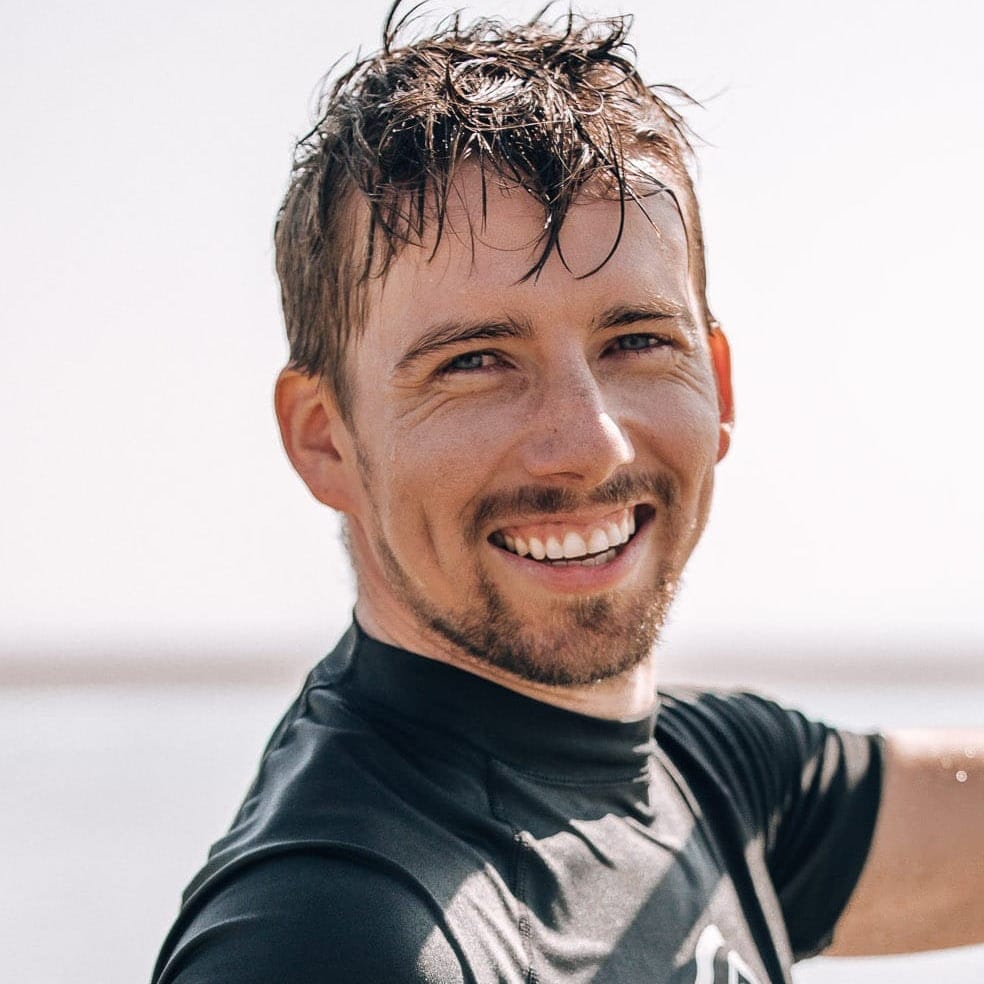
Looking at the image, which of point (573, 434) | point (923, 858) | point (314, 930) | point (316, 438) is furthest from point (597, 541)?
point (923, 858)

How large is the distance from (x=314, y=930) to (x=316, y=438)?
73 cm

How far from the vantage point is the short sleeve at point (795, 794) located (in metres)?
1.96

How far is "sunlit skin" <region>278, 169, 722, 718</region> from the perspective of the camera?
159cm

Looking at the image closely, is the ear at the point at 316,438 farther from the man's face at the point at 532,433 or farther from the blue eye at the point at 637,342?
the blue eye at the point at 637,342

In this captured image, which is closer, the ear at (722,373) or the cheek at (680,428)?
the cheek at (680,428)

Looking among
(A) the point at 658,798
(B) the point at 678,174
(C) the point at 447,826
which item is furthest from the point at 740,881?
(B) the point at 678,174

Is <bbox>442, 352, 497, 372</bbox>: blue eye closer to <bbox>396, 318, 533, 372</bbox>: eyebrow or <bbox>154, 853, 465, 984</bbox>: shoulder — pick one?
<bbox>396, 318, 533, 372</bbox>: eyebrow

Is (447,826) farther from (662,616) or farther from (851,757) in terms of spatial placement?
(851,757)

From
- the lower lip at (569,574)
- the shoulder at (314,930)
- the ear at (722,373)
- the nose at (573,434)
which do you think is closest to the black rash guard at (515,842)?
the shoulder at (314,930)

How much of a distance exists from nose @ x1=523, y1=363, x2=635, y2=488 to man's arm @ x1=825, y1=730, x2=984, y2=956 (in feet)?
2.64

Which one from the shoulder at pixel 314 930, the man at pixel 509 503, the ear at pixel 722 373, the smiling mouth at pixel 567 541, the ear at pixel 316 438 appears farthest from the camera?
the ear at pixel 722 373

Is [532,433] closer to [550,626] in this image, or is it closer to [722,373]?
[550,626]

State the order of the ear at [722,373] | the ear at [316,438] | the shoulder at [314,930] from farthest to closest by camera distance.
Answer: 1. the ear at [722,373]
2. the ear at [316,438]
3. the shoulder at [314,930]

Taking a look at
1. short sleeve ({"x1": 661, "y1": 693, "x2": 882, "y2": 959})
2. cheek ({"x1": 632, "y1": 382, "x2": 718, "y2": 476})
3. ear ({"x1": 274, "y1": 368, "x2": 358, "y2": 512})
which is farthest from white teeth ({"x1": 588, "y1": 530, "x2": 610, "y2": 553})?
short sleeve ({"x1": 661, "y1": 693, "x2": 882, "y2": 959})
